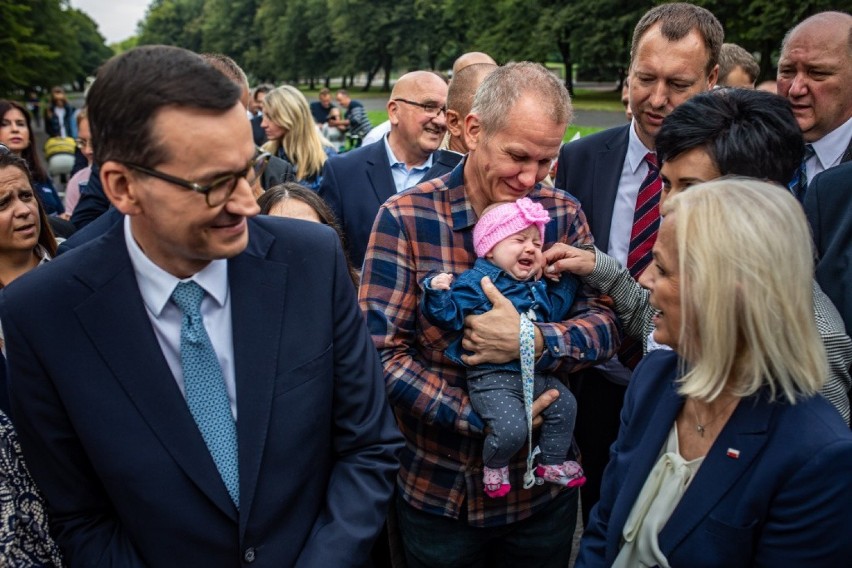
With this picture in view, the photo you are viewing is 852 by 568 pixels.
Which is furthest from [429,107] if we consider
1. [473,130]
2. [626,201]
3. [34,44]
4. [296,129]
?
[34,44]

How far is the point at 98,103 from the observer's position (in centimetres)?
171

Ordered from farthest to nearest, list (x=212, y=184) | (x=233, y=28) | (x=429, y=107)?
(x=233, y=28)
(x=429, y=107)
(x=212, y=184)

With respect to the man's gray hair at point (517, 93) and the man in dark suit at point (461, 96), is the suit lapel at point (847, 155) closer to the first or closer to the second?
the man's gray hair at point (517, 93)

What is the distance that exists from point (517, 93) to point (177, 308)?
138cm

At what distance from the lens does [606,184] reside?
127 inches

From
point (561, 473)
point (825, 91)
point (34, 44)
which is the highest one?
point (825, 91)

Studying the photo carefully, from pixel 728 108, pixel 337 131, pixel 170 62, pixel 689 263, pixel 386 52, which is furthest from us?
pixel 386 52

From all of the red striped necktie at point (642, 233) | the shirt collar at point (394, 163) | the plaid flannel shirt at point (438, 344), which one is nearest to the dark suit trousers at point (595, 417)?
the red striped necktie at point (642, 233)

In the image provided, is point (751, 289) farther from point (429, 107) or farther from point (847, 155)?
point (429, 107)

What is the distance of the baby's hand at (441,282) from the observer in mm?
2379

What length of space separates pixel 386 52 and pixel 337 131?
54.1m

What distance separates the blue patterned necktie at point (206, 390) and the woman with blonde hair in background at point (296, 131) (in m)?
4.57

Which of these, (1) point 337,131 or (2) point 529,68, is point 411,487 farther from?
(1) point 337,131

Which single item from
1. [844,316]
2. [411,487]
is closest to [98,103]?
[411,487]
